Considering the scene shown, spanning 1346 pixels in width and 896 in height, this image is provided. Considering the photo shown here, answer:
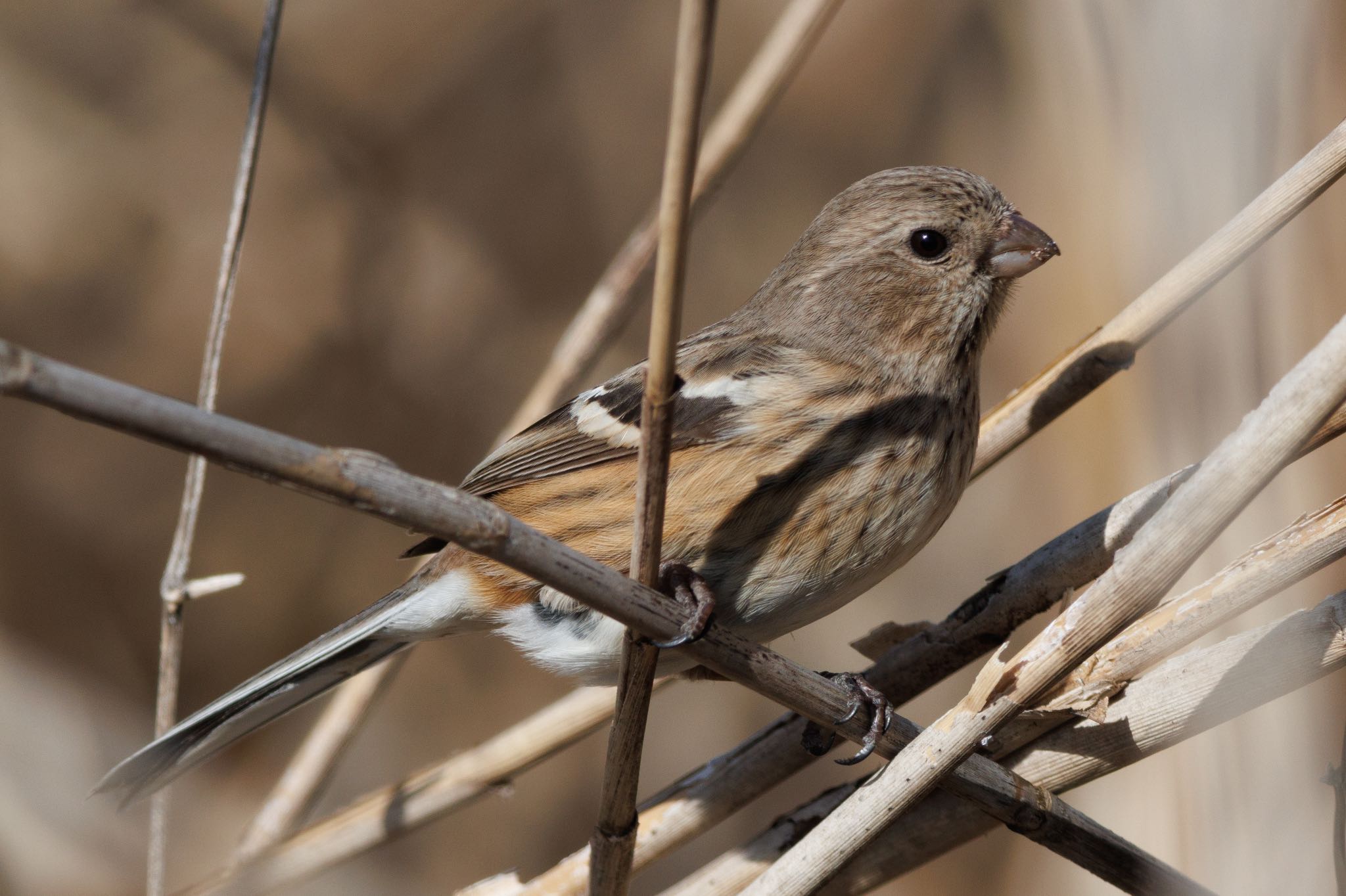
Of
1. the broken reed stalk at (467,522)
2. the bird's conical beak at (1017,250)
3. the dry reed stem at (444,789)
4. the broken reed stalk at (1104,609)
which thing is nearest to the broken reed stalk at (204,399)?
the dry reed stem at (444,789)

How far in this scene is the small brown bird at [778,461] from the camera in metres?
2.19

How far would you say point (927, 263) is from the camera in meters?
2.60

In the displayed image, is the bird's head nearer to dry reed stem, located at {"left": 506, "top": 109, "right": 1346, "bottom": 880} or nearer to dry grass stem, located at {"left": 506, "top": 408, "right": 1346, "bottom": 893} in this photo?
dry reed stem, located at {"left": 506, "top": 109, "right": 1346, "bottom": 880}

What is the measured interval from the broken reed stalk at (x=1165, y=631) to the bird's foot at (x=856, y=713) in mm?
97

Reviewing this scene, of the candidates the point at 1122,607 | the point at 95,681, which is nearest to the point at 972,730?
the point at 1122,607

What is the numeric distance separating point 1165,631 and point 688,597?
A: 2.62ft

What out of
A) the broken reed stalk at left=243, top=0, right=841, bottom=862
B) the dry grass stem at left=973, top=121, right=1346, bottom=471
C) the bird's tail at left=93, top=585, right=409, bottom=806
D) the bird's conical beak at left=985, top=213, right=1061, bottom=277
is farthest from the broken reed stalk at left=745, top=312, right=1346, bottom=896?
the broken reed stalk at left=243, top=0, right=841, bottom=862

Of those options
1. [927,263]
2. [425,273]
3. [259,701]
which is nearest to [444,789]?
[259,701]

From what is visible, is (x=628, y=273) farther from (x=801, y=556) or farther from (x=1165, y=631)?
(x=1165, y=631)

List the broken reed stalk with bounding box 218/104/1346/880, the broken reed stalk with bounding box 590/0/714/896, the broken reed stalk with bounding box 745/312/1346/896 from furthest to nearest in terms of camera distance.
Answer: the broken reed stalk with bounding box 218/104/1346/880 < the broken reed stalk with bounding box 745/312/1346/896 < the broken reed stalk with bounding box 590/0/714/896

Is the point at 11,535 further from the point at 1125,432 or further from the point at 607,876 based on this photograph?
the point at 1125,432

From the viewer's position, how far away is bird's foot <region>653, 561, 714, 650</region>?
160 cm

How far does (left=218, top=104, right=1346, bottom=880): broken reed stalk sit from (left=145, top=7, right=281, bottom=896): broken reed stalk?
813mm

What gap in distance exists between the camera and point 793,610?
87.4 inches
